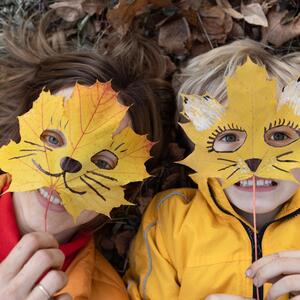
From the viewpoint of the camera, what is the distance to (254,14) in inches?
63.8

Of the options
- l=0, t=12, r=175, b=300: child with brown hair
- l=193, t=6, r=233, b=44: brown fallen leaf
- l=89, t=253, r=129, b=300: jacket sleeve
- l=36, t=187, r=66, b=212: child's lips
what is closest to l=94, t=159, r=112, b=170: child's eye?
l=0, t=12, r=175, b=300: child with brown hair

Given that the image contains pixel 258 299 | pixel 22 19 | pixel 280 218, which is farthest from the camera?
pixel 22 19

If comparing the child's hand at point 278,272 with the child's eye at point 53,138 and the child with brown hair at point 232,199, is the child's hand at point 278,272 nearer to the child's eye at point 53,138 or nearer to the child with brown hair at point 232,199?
the child with brown hair at point 232,199

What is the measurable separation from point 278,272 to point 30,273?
1.54 ft

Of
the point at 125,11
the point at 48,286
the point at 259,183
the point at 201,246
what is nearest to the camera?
the point at 48,286

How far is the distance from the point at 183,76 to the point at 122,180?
57 cm

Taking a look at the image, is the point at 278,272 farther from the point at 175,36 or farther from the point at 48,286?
the point at 175,36

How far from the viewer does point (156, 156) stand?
1.56 m

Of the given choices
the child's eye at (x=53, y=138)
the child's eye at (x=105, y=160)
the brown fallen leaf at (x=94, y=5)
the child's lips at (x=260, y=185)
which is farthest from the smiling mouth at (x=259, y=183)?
the brown fallen leaf at (x=94, y=5)

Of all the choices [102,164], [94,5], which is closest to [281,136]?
[102,164]

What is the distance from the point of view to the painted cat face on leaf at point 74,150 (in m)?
1.02

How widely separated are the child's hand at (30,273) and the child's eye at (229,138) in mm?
403

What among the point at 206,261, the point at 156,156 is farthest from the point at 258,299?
the point at 156,156

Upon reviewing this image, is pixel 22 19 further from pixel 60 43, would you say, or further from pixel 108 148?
pixel 108 148
